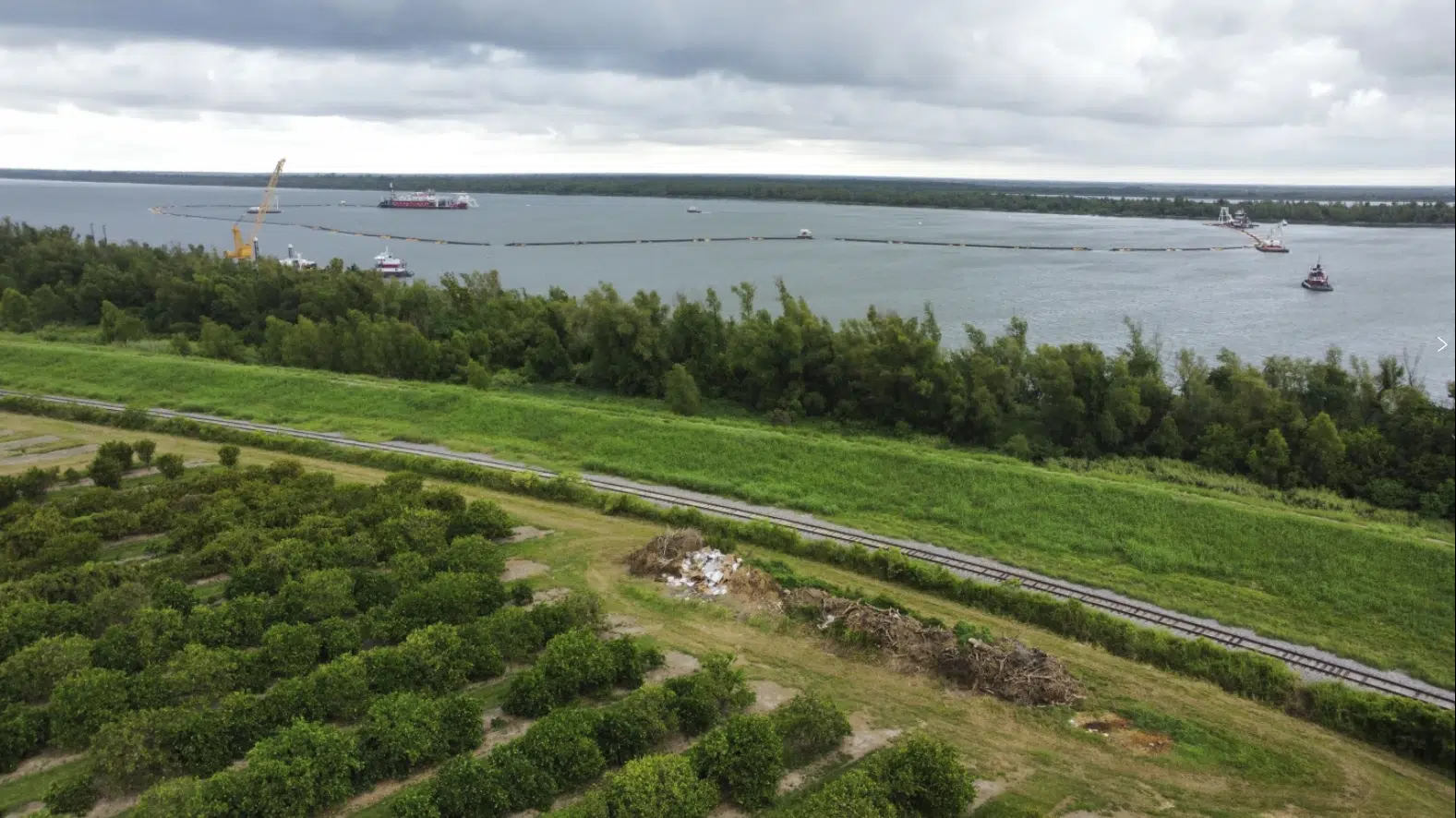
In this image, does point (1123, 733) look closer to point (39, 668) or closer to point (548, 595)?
point (548, 595)

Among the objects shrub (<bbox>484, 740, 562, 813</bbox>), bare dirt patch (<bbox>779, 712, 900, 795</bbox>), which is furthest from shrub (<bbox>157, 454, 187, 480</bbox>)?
bare dirt patch (<bbox>779, 712, 900, 795</bbox>)

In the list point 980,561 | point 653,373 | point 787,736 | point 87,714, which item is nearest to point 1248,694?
point 980,561

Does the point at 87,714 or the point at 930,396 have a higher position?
the point at 930,396

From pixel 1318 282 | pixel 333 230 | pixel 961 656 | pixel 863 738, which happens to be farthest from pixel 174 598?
pixel 333 230

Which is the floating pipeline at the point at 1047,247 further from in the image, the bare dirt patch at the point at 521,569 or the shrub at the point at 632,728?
the shrub at the point at 632,728

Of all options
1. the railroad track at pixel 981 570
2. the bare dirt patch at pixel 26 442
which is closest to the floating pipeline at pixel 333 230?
the bare dirt patch at pixel 26 442

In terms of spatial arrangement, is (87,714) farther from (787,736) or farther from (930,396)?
(930,396)
